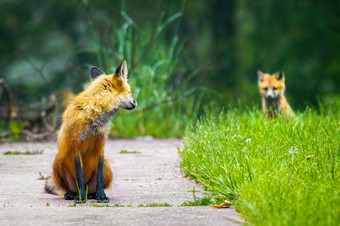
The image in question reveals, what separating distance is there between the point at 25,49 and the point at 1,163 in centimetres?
1852

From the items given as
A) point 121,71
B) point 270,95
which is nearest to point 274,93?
point 270,95

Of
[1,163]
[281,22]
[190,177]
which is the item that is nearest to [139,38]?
[1,163]

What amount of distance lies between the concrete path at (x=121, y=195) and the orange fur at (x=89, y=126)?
337mm

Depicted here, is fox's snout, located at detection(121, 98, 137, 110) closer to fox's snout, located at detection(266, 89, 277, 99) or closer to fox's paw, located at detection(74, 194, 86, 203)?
fox's paw, located at detection(74, 194, 86, 203)

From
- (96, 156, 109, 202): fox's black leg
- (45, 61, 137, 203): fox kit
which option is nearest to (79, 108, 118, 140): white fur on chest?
(45, 61, 137, 203): fox kit

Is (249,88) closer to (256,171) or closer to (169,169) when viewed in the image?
(169,169)

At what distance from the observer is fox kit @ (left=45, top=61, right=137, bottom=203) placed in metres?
6.58

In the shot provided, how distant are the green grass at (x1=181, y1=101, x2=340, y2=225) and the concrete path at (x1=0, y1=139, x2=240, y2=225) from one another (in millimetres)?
286

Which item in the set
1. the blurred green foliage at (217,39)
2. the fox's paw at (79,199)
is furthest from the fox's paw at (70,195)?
the blurred green foliage at (217,39)

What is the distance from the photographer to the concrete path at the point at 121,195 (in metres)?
5.54

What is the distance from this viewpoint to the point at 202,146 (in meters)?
8.40

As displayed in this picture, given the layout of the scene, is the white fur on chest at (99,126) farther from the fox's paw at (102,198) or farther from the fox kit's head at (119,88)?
the fox's paw at (102,198)

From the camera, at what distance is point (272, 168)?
6625 mm

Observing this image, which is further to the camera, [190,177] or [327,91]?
[327,91]
